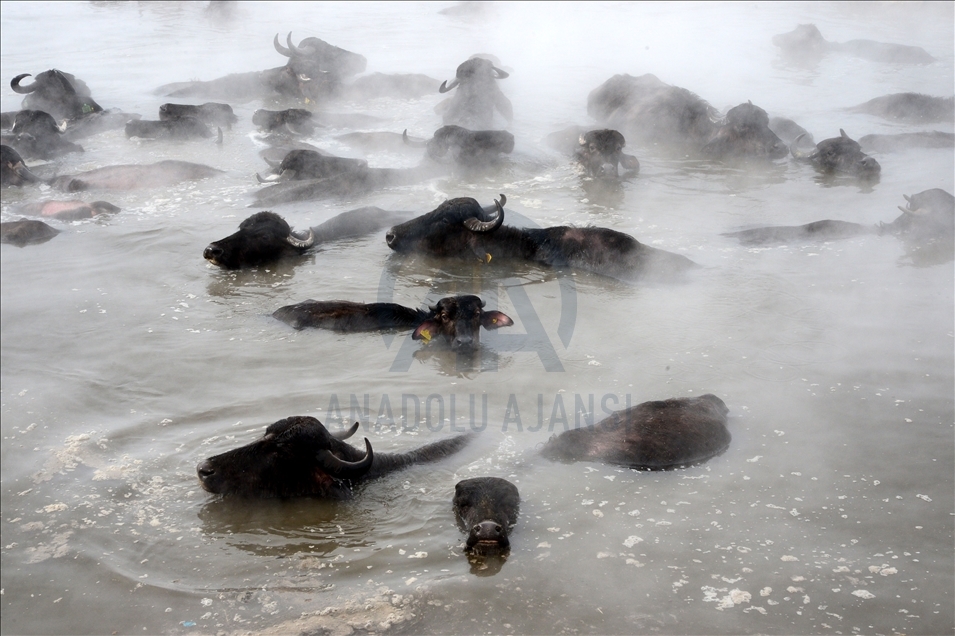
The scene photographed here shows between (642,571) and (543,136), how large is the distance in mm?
11103

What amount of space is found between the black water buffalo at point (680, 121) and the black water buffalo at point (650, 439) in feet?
27.0

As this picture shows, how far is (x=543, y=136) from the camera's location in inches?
582

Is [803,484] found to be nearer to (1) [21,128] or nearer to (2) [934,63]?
(1) [21,128]

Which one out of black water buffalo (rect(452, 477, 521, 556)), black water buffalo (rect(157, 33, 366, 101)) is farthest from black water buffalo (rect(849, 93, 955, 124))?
black water buffalo (rect(452, 477, 521, 556))

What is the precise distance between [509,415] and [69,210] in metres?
Result: 7.25

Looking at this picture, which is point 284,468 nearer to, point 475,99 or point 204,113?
point 475,99

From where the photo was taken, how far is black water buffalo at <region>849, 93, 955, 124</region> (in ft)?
51.1

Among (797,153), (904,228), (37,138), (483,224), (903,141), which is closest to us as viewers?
(483,224)

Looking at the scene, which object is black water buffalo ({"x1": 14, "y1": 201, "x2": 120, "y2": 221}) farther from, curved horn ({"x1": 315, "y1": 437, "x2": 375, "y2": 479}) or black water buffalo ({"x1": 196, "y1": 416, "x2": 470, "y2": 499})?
curved horn ({"x1": 315, "y1": 437, "x2": 375, "y2": 479})

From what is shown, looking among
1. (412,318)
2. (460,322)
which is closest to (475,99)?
(412,318)

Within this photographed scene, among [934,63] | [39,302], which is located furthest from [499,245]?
[934,63]

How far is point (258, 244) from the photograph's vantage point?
927cm

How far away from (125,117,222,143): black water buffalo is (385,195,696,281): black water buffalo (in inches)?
284

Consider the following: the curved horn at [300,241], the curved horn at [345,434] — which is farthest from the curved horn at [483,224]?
the curved horn at [345,434]
